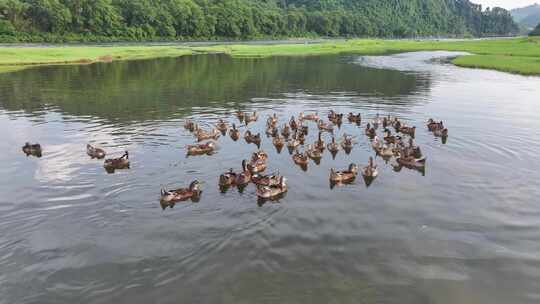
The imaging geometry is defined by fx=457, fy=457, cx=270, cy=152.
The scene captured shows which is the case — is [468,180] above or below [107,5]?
below

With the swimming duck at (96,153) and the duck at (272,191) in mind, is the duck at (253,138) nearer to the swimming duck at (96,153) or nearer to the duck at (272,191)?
the duck at (272,191)

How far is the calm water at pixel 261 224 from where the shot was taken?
40.4 feet

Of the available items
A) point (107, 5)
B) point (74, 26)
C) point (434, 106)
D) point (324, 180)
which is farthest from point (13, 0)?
point (324, 180)

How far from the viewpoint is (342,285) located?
12398mm

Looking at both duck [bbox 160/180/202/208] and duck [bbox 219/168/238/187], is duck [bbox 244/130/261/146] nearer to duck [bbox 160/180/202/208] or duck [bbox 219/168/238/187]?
duck [bbox 219/168/238/187]

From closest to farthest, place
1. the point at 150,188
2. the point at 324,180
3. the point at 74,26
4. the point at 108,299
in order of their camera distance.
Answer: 1. the point at 108,299
2. the point at 150,188
3. the point at 324,180
4. the point at 74,26

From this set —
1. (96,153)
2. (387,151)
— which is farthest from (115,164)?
(387,151)

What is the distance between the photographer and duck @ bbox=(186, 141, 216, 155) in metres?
23.6

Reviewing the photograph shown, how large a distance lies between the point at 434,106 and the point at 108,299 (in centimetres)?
3393

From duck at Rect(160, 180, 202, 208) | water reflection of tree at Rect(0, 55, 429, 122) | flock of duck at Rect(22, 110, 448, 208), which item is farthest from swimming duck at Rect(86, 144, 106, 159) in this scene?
water reflection of tree at Rect(0, 55, 429, 122)

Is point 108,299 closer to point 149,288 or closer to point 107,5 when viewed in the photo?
point 149,288

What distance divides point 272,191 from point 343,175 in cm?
353

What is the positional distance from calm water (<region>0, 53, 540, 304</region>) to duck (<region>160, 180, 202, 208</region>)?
0.34 metres

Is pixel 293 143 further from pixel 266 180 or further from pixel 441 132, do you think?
pixel 441 132
